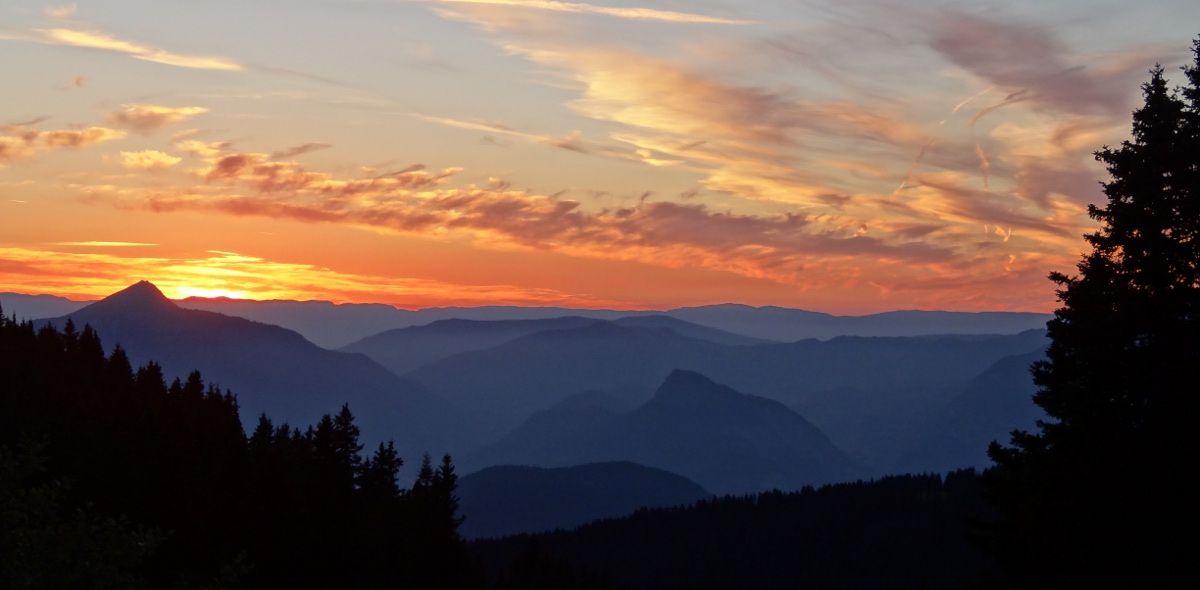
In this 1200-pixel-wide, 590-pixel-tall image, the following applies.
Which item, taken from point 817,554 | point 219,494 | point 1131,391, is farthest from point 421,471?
point 817,554

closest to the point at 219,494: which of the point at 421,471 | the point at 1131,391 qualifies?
the point at 421,471

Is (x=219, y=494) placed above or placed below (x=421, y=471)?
above

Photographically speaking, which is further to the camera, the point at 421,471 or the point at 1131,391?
the point at 421,471

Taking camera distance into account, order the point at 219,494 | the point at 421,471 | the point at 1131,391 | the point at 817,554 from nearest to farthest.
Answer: the point at 1131,391 → the point at 219,494 → the point at 421,471 → the point at 817,554

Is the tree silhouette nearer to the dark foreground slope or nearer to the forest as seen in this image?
the forest

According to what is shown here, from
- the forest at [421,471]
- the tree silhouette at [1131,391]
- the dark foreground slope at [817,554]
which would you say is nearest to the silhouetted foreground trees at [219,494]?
the forest at [421,471]

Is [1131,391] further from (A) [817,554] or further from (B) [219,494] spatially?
(A) [817,554]

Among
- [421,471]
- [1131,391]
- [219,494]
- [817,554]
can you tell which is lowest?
[817,554]

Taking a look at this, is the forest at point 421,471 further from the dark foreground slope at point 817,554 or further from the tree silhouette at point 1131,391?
the dark foreground slope at point 817,554

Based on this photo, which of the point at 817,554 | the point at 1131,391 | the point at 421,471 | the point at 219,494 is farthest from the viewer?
the point at 817,554

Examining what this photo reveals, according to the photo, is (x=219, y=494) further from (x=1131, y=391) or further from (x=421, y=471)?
(x=1131, y=391)

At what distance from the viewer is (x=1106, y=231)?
24891 millimetres

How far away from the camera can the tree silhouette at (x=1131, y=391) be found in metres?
22.1

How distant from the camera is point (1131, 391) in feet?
75.2
